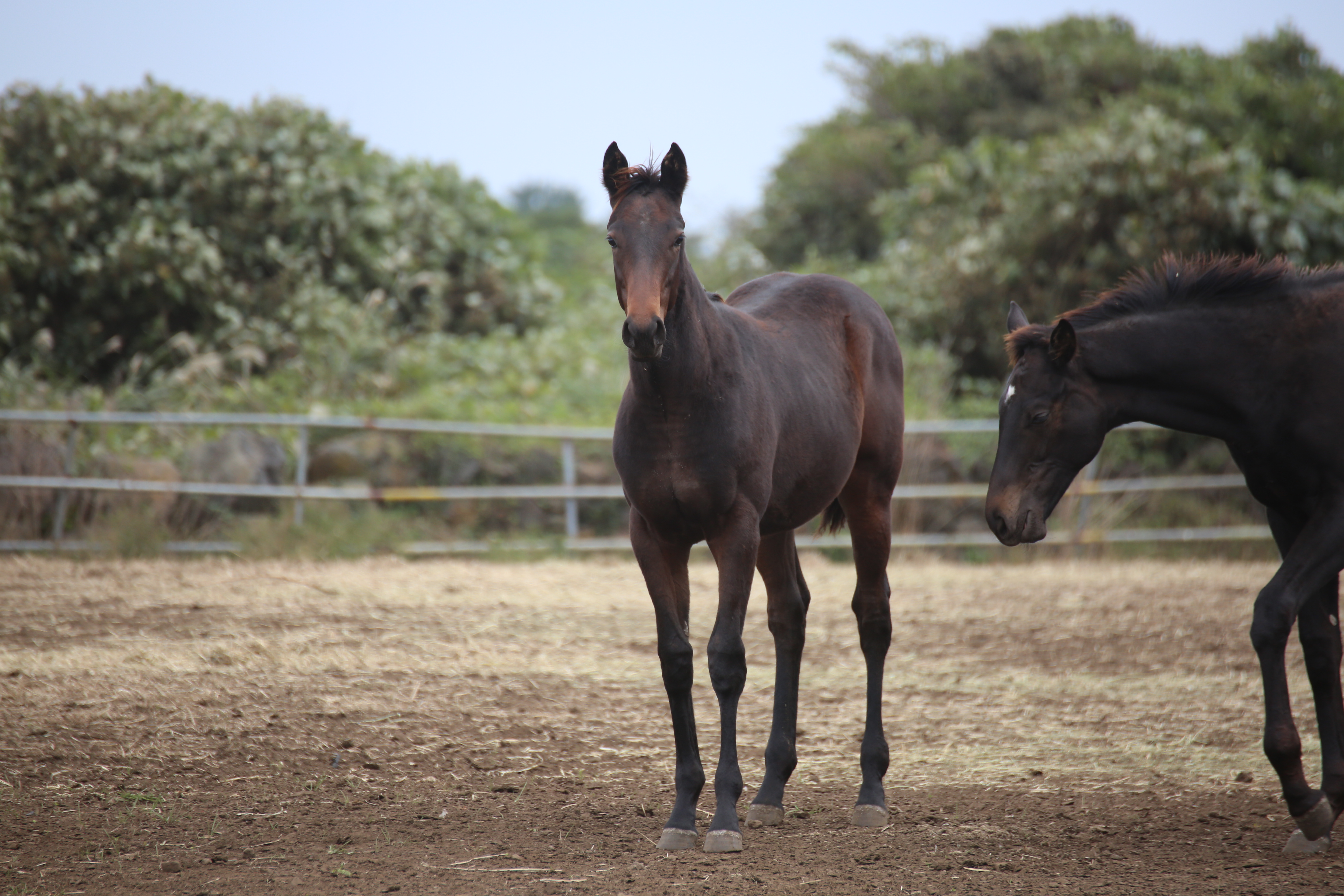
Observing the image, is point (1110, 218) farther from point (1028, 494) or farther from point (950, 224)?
point (1028, 494)

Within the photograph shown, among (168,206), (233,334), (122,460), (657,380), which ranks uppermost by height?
(168,206)

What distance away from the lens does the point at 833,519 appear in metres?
4.84

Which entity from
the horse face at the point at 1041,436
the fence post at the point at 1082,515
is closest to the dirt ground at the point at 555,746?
the horse face at the point at 1041,436

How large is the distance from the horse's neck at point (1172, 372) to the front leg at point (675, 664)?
162 centimetres

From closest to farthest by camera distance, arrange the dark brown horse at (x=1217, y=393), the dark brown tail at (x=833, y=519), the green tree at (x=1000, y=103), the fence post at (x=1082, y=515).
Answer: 1. the dark brown horse at (x=1217, y=393)
2. the dark brown tail at (x=833, y=519)
3. the fence post at (x=1082, y=515)
4. the green tree at (x=1000, y=103)

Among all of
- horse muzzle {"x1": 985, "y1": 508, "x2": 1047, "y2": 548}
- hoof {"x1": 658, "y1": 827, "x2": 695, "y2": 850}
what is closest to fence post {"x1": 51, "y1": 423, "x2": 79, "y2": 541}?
hoof {"x1": 658, "y1": 827, "x2": 695, "y2": 850}

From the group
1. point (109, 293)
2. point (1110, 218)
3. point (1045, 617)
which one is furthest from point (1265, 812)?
point (109, 293)

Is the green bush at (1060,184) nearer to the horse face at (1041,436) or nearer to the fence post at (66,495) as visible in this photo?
the horse face at (1041,436)

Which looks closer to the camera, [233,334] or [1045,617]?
[1045,617]

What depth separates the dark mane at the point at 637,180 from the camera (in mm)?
3475

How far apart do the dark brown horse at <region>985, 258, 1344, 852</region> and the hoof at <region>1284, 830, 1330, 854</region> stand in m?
0.15

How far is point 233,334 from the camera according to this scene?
12453 mm

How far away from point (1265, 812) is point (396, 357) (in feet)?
35.0

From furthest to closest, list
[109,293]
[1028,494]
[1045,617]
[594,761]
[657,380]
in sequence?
[109,293] → [1045,617] → [594,761] → [1028,494] → [657,380]
